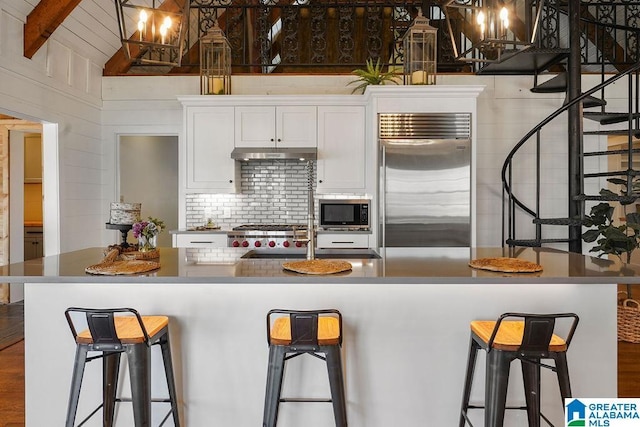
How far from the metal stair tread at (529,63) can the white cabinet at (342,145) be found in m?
1.35

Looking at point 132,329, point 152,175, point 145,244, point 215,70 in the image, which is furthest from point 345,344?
point 152,175

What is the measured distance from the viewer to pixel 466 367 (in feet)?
8.06

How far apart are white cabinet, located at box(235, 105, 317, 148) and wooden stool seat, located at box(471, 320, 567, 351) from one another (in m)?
3.25

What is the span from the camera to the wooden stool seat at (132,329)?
2.11 m

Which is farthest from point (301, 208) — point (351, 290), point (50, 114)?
point (351, 290)

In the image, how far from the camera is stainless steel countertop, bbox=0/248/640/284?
2191 mm

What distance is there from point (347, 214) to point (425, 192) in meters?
0.85

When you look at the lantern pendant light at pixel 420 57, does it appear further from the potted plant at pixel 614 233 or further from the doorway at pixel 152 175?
the doorway at pixel 152 175

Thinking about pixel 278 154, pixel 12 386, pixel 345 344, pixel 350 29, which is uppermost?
pixel 350 29

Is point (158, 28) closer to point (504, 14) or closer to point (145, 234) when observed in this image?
point (145, 234)

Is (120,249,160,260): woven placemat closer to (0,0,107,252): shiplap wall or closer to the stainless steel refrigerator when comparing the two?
(0,0,107,252): shiplap wall

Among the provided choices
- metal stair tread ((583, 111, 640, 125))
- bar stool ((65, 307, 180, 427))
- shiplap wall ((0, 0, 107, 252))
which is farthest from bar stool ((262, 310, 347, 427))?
metal stair tread ((583, 111, 640, 125))

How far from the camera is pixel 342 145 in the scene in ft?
17.0

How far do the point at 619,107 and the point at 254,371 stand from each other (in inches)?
197
